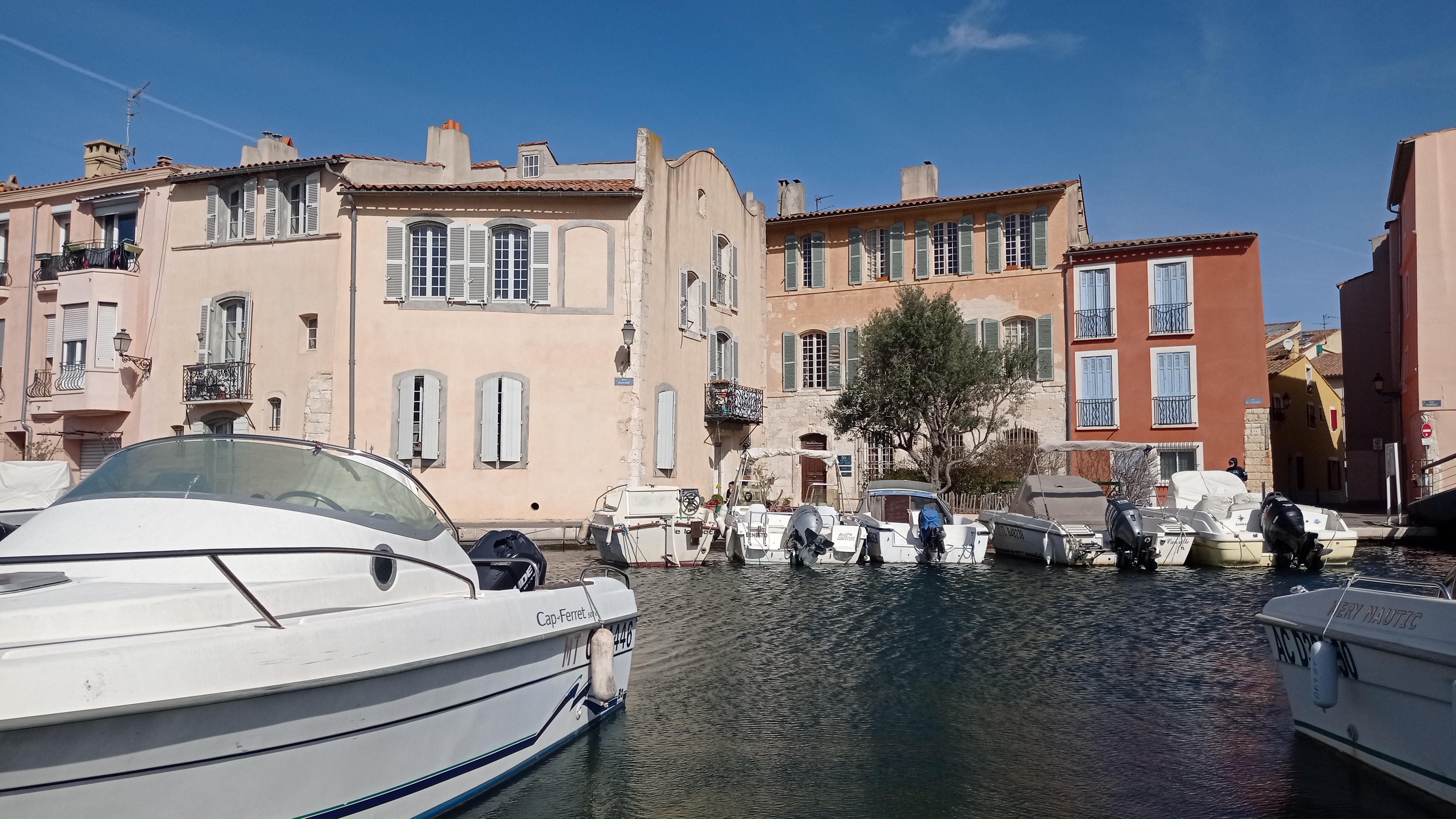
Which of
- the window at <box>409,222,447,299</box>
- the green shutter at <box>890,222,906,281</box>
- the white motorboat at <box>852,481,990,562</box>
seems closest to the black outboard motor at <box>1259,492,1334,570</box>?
the white motorboat at <box>852,481,990,562</box>

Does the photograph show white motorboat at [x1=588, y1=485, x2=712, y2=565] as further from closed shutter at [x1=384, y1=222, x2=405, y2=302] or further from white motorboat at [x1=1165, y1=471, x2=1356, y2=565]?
white motorboat at [x1=1165, y1=471, x2=1356, y2=565]

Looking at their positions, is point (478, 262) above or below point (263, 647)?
above

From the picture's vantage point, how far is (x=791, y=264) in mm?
33781

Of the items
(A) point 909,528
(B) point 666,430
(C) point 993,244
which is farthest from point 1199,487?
(B) point 666,430

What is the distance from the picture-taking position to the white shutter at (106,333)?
27781mm

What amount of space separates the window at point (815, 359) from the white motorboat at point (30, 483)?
20123 mm

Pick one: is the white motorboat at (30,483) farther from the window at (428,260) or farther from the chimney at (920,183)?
the chimney at (920,183)

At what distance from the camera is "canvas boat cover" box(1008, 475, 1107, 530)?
22078 mm

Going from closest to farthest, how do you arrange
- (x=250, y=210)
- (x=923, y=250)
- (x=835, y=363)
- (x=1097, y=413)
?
(x=250, y=210) → (x=1097, y=413) → (x=923, y=250) → (x=835, y=363)

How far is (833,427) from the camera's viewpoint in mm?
30562

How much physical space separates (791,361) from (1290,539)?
16.8 metres

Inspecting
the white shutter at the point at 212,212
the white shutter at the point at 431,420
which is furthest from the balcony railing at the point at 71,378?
the white shutter at the point at 431,420

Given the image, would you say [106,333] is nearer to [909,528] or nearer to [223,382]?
[223,382]

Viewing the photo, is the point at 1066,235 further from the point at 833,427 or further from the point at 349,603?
the point at 349,603
